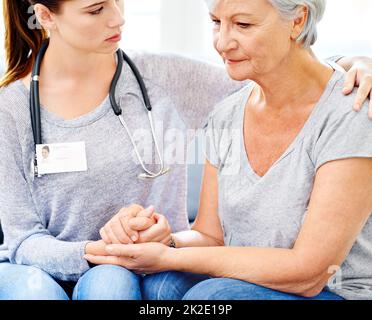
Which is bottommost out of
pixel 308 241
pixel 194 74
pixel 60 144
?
pixel 308 241

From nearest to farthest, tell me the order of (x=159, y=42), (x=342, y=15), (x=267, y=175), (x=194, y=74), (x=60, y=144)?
1. (x=267, y=175)
2. (x=60, y=144)
3. (x=194, y=74)
4. (x=342, y=15)
5. (x=159, y=42)

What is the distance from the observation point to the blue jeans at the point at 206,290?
1.28 metres

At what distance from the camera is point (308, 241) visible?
1254mm

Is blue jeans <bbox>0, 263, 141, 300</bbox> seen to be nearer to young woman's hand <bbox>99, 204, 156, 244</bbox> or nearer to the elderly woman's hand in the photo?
young woman's hand <bbox>99, 204, 156, 244</bbox>

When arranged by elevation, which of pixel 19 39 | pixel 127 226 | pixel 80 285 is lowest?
pixel 80 285

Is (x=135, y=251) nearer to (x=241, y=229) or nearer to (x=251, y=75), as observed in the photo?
(x=241, y=229)

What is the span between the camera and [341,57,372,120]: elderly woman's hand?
4.08 feet

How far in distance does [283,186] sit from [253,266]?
171 mm

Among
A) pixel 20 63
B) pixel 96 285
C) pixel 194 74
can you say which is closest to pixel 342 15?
pixel 194 74

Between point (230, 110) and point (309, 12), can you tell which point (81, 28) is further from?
point (309, 12)

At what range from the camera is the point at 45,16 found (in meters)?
1.50

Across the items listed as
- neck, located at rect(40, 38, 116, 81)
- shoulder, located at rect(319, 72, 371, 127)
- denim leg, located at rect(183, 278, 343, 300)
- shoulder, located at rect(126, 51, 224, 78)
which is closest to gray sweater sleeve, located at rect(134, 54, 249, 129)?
shoulder, located at rect(126, 51, 224, 78)

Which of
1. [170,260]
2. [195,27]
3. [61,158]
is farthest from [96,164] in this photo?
[195,27]

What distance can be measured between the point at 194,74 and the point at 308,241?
53cm
